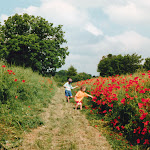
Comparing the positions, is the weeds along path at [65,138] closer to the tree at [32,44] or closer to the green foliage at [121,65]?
the tree at [32,44]

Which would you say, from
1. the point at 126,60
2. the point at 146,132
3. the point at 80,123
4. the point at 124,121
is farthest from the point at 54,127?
the point at 126,60

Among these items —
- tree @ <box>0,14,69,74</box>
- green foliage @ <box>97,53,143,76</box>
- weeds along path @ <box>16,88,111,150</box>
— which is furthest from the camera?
green foliage @ <box>97,53,143,76</box>

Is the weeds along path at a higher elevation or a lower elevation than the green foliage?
lower

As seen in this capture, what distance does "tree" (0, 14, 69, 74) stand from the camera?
22391 mm

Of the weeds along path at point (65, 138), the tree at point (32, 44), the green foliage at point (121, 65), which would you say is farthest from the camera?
the green foliage at point (121, 65)

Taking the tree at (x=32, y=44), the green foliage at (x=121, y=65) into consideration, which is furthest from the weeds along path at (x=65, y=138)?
the green foliage at (x=121, y=65)

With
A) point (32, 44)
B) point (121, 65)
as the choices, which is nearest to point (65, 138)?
point (32, 44)

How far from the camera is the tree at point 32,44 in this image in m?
22.4

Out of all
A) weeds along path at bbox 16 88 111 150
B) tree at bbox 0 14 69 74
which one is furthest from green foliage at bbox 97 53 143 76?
weeds along path at bbox 16 88 111 150

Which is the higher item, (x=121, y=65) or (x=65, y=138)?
(x=121, y=65)

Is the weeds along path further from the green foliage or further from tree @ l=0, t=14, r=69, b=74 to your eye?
the green foliage

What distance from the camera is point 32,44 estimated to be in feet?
71.3

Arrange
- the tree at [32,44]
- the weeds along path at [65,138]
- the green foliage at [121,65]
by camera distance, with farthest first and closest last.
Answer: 1. the green foliage at [121,65]
2. the tree at [32,44]
3. the weeds along path at [65,138]

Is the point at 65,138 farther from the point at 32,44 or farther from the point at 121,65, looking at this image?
the point at 121,65
